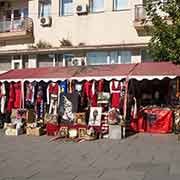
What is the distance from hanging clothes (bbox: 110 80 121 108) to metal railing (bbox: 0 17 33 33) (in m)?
7.96

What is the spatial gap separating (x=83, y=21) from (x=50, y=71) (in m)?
4.28

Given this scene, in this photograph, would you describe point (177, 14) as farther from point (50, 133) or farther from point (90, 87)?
point (50, 133)

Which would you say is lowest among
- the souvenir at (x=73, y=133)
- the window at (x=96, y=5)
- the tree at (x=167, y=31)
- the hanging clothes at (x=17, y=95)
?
the souvenir at (x=73, y=133)

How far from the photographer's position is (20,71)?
18406mm

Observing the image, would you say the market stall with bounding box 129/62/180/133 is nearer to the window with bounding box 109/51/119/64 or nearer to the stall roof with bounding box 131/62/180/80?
the stall roof with bounding box 131/62/180/80

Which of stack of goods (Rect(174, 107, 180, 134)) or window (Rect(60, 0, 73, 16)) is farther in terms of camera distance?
window (Rect(60, 0, 73, 16))

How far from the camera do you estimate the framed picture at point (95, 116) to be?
14177mm

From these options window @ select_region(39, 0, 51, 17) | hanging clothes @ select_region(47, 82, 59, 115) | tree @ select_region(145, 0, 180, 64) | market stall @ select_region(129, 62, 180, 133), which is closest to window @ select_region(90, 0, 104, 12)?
window @ select_region(39, 0, 51, 17)

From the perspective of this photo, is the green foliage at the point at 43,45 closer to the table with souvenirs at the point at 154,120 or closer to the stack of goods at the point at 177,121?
the table with souvenirs at the point at 154,120

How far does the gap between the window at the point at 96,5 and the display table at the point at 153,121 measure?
23.1 feet

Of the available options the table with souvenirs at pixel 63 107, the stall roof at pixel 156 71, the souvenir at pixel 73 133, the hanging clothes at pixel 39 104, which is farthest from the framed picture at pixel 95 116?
the hanging clothes at pixel 39 104

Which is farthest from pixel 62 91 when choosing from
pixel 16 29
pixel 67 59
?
pixel 16 29

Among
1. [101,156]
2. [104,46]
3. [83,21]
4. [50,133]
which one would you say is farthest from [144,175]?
[83,21]

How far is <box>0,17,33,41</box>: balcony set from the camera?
21.2 meters
